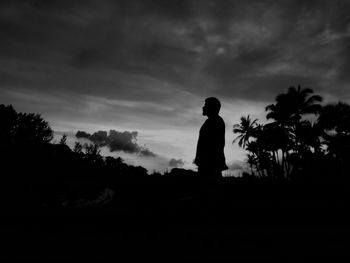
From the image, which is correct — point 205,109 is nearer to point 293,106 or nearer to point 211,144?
point 211,144

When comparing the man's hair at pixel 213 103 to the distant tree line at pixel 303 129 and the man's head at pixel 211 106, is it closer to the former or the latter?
the man's head at pixel 211 106

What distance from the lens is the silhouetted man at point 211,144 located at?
4059mm

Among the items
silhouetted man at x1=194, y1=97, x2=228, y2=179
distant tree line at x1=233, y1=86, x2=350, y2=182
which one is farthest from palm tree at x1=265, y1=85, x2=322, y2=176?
silhouetted man at x1=194, y1=97, x2=228, y2=179

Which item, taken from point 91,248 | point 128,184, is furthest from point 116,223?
point 128,184

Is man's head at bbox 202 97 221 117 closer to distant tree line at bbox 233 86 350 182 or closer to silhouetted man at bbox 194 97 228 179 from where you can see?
silhouetted man at bbox 194 97 228 179

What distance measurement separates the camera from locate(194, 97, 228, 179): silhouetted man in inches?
160

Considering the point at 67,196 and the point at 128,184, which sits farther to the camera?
the point at 128,184

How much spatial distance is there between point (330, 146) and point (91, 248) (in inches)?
1285

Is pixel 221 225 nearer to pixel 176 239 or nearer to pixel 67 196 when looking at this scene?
pixel 176 239

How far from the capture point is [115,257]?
2.04 m

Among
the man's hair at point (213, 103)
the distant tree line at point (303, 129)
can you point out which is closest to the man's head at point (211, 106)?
the man's hair at point (213, 103)

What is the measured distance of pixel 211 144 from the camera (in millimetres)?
4191

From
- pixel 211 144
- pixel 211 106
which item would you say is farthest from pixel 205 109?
pixel 211 144

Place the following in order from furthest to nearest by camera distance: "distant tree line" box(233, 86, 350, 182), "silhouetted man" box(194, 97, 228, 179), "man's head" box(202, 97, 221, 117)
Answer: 1. "distant tree line" box(233, 86, 350, 182)
2. "man's head" box(202, 97, 221, 117)
3. "silhouetted man" box(194, 97, 228, 179)
